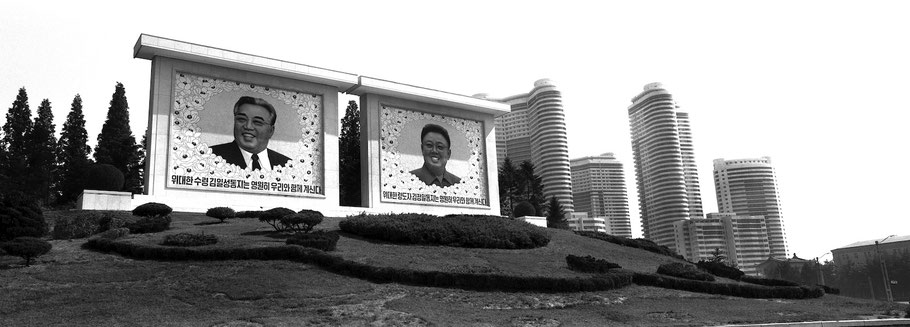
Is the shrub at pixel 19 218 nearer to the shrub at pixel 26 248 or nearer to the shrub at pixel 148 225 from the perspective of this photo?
the shrub at pixel 26 248

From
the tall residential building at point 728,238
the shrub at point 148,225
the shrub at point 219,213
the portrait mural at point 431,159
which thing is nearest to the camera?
the shrub at point 148,225

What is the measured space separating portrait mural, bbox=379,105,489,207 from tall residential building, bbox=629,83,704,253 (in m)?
70.5

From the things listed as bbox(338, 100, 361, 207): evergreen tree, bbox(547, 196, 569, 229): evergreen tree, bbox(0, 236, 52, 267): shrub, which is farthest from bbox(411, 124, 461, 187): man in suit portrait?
bbox(0, 236, 52, 267): shrub

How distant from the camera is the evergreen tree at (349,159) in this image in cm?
4125

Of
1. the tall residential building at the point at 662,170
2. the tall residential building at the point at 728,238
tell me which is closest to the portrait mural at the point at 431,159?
the tall residential building at the point at 728,238

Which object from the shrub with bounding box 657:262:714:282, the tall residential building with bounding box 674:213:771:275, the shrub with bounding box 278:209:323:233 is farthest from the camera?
the tall residential building with bounding box 674:213:771:275

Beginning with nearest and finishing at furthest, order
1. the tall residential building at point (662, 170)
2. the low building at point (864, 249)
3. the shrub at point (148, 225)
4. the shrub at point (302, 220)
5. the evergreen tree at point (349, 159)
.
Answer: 1. the shrub at point (148, 225)
2. the shrub at point (302, 220)
3. the evergreen tree at point (349, 159)
4. the low building at point (864, 249)
5. the tall residential building at point (662, 170)

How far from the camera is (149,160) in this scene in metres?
29.5

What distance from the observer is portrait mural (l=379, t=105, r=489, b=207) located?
36.4 meters

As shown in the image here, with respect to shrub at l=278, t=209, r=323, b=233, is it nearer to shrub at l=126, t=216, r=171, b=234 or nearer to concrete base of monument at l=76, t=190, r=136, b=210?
shrub at l=126, t=216, r=171, b=234

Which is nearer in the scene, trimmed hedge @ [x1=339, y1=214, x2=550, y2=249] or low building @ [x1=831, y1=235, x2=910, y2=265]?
trimmed hedge @ [x1=339, y1=214, x2=550, y2=249]

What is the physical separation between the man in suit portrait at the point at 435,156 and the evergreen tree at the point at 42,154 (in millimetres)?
24800

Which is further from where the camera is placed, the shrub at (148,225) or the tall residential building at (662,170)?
the tall residential building at (662,170)

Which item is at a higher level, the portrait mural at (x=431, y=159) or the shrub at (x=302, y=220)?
the portrait mural at (x=431, y=159)
